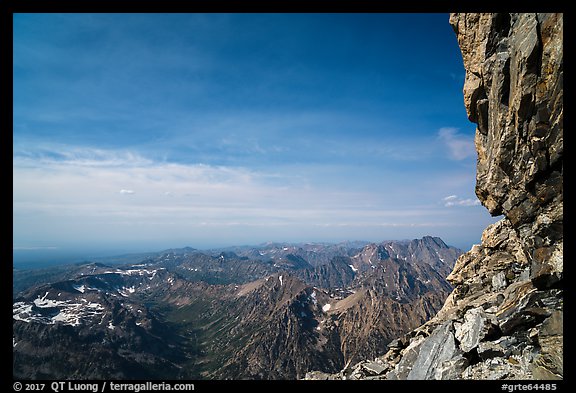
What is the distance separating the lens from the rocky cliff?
13297 millimetres

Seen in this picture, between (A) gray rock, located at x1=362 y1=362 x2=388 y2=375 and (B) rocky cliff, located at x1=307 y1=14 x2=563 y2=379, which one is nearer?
(B) rocky cliff, located at x1=307 y1=14 x2=563 y2=379

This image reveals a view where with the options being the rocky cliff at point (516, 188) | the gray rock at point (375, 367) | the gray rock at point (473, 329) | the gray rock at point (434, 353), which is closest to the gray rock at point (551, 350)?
the rocky cliff at point (516, 188)

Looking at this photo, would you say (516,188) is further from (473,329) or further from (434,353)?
(434,353)

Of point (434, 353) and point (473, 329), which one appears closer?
point (473, 329)

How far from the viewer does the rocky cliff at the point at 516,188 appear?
43.6 ft

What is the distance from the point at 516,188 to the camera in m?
17.5

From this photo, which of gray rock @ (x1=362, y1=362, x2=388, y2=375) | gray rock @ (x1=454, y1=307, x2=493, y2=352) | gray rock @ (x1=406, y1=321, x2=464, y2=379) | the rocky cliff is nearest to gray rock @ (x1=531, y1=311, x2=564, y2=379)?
the rocky cliff

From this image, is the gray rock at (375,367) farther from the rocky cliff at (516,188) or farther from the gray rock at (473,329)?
the gray rock at (473,329)

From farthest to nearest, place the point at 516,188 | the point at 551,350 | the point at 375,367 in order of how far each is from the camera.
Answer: the point at 375,367 → the point at 516,188 → the point at 551,350

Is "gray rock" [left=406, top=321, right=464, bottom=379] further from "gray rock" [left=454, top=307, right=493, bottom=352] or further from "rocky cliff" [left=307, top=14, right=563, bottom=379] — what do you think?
"gray rock" [left=454, top=307, right=493, bottom=352]

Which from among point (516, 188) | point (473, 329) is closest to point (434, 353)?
point (473, 329)

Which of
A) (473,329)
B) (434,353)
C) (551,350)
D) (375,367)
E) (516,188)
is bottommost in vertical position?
(375,367)

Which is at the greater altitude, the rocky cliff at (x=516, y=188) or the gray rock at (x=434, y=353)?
the rocky cliff at (x=516, y=188)
